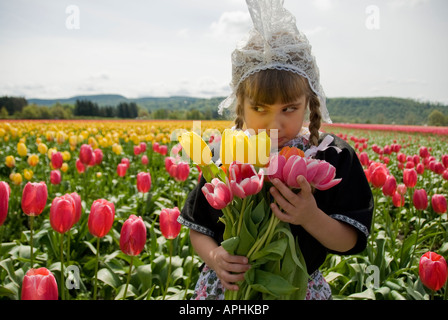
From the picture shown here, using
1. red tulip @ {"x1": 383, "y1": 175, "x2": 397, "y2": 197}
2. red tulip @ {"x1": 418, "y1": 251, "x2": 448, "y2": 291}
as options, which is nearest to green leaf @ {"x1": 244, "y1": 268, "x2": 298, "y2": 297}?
red tulip @ {"x1": 418, "y1": 251, "x2": 448, "y2": 291}

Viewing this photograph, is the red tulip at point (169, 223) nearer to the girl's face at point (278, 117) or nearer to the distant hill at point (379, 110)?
the girl's face at point (278, 117)

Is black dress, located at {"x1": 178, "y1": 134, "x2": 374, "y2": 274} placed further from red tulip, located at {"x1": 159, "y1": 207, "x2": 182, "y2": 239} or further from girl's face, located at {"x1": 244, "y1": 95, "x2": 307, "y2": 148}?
red tulip, located at {"x1": 159, "y1": 207, "x2": 182, "y2": 239}

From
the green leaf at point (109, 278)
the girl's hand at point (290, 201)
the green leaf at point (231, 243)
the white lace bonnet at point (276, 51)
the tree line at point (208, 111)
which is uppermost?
the tree line at point (208, 111)

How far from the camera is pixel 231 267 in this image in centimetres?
102

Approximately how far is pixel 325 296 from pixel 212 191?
37.3 inches

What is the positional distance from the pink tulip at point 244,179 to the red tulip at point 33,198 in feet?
3.70

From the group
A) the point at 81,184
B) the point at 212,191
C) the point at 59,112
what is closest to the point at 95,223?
the point at 212,191

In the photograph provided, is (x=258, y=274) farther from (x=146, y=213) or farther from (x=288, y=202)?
(x=146, y=213)

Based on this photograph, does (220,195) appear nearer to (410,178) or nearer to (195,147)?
(195,147)

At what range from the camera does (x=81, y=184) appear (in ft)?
15.4

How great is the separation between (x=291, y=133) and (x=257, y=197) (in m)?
0.49

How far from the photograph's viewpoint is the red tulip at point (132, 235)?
1528 millimetres

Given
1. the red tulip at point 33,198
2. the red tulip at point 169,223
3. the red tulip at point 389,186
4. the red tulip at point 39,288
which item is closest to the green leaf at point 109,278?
the red tulip at point 169,223

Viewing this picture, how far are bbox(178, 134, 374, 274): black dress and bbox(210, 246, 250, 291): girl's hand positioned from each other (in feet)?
1.13
